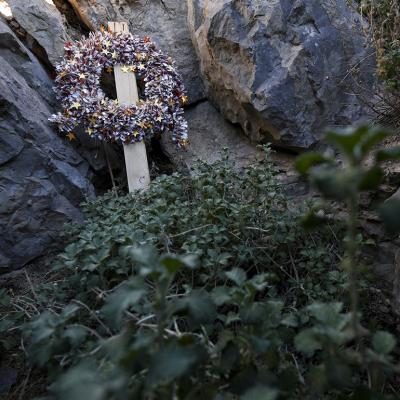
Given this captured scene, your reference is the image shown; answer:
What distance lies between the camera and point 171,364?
78cm

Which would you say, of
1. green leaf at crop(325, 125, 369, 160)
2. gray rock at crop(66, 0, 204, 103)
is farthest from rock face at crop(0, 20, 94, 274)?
green leaf at crop(325, 125, 369, 160)

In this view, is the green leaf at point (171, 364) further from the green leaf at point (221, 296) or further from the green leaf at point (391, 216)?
the green leaf at point (391, 216)

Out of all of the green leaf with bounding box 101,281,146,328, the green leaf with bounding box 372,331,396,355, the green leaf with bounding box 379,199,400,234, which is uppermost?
the green leaf with bounding box 379,199,400,234

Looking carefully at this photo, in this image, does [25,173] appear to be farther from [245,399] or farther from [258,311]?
[245,399]

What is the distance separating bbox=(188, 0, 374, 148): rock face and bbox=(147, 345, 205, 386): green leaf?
231 centimetres

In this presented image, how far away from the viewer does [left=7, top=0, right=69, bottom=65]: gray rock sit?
10.8 feet

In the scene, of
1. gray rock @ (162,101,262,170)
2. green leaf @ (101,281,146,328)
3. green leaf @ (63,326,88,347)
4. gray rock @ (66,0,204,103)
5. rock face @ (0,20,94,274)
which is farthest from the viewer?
gray rock @ (66,0,204,103)

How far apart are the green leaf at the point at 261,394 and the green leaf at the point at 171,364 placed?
130 mm

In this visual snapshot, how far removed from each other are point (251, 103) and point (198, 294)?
7.06 ft

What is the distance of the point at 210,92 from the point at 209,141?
1.40 feet

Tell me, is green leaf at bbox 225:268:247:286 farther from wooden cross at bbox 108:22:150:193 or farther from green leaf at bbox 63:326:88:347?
wooden cross at bbox 108:22:150:193

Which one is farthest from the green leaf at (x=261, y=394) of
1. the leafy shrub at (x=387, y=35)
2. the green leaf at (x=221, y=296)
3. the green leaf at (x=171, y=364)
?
the leafy shrub at (x=387, y=35)

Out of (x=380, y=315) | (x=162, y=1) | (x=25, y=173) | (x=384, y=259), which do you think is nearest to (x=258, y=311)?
(x=380, y=315)

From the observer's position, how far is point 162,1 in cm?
372
